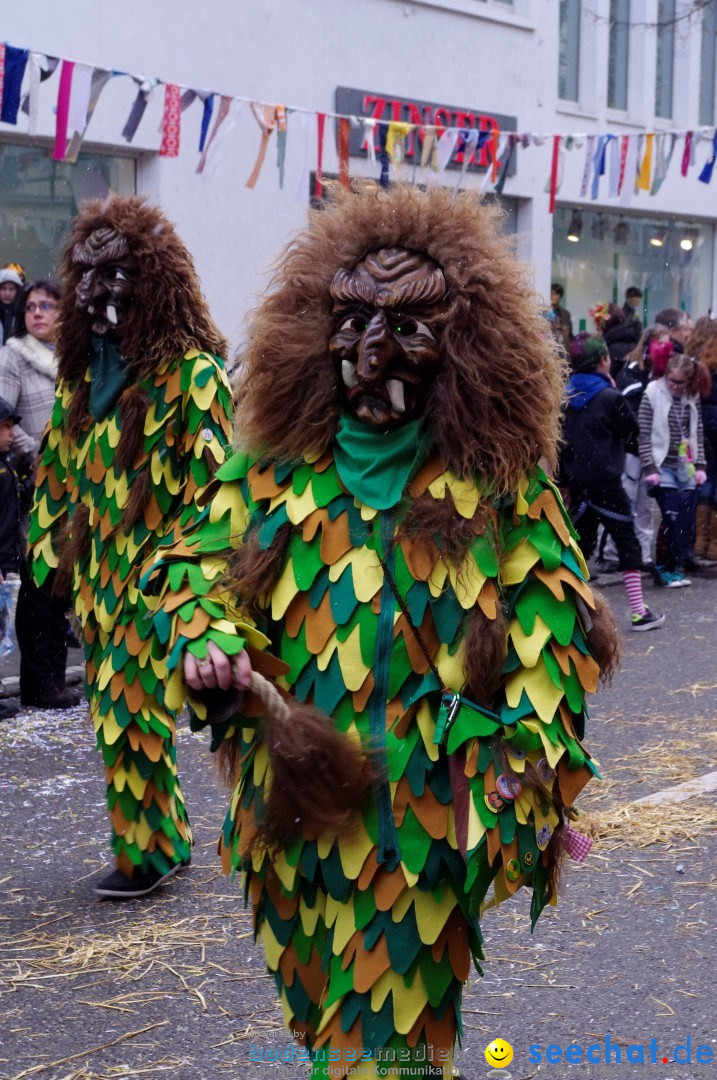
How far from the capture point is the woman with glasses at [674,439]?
10148 millimetres

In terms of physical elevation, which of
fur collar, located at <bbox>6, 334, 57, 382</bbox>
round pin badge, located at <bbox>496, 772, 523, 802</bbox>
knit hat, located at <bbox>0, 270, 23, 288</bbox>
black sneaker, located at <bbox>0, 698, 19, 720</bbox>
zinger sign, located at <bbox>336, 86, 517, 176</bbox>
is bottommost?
black sneaker, located at <bbox>0, 698, 19, 720</bbox>

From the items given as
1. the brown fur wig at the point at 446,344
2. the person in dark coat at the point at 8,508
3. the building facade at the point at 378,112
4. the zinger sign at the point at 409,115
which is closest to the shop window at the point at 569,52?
the building facade at the point at 378,112

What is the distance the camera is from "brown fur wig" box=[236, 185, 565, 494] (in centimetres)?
255

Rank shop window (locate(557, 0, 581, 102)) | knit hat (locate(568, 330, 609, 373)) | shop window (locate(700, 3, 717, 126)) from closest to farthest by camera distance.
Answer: knit hat (locate(568, 330, 609, 373)), shop window (locate(557, 0, 581, 102)), shop window (locate(700, 3, 717, 126))

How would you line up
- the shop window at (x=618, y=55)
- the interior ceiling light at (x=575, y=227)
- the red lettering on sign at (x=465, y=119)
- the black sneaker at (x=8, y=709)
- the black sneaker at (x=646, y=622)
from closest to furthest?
the black sneaker at (x=8, y=709) → the black sneaker at (x=646, y=622) → the red lettering on sign at (x=465, y=119) → the interior ceiling light at (x=575, y=227) → the shop window at (x=618, y=55)

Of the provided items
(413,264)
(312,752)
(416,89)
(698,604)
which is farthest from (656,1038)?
(416,89)

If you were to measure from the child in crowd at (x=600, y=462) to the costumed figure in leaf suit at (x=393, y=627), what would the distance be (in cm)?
630

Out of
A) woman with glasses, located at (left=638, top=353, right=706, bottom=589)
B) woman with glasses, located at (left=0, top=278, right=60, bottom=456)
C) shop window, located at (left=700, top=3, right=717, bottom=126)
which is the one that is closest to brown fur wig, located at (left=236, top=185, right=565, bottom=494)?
woman with glasses, located at (left=0, top=278, right=60, bottom=456)

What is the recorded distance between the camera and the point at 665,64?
19250 millimetres

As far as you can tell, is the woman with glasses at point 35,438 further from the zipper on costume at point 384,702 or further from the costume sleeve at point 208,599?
the zipper on costume at point 384,702

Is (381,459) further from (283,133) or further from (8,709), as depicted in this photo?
(283,133)

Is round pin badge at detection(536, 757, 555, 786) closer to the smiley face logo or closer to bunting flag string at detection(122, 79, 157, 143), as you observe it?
the smiley face logo

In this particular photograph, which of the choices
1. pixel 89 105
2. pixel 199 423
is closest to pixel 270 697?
pixel 199 423

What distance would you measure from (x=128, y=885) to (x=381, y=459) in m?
2.35
